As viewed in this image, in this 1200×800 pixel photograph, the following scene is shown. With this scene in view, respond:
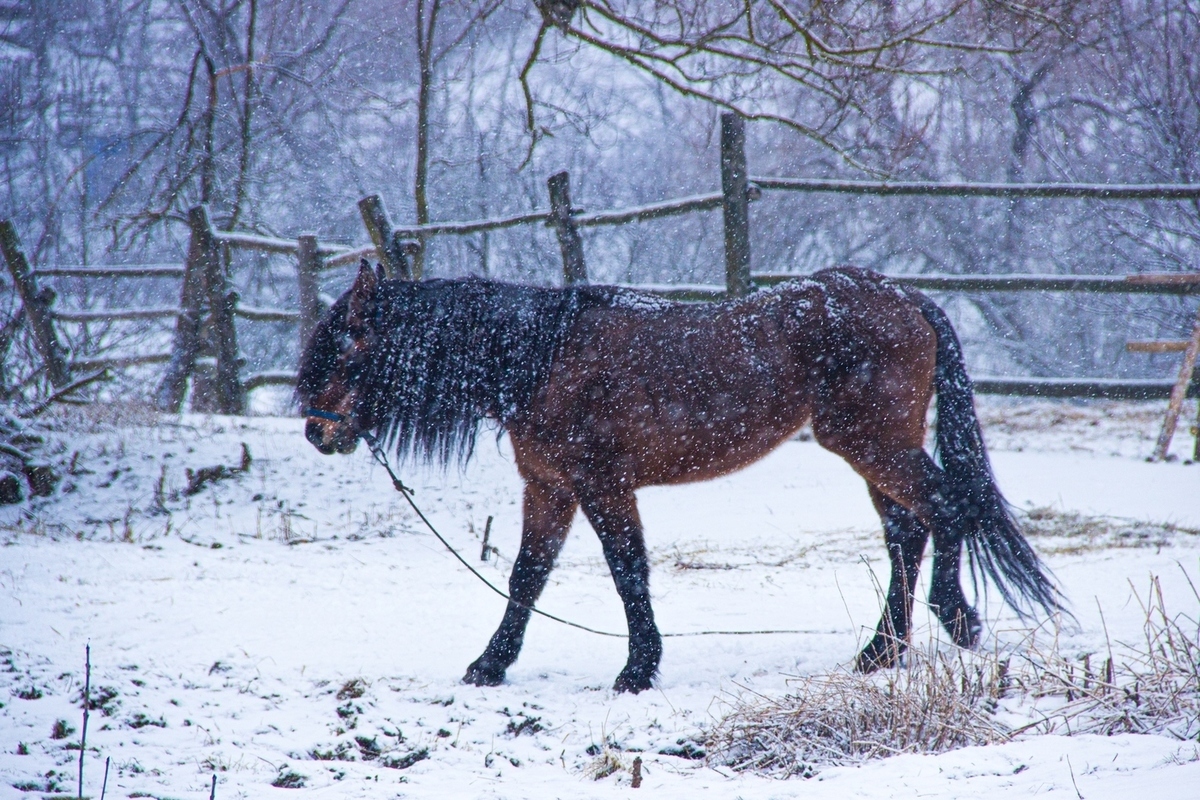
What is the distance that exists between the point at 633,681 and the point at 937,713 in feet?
3.76

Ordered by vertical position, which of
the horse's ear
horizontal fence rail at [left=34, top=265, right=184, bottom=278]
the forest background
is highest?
the forest background

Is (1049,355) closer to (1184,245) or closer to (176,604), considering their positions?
(1184,245)

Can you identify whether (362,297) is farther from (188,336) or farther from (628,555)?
(188,336)

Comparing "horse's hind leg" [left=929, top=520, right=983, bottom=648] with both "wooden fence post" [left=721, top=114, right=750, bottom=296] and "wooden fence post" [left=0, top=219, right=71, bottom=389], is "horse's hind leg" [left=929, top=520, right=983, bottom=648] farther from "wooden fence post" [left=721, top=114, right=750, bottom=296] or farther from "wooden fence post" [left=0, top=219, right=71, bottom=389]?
"wooden fence post" [left=0, top=219, right=71, bottom=389]

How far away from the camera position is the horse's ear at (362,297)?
10.7 ft

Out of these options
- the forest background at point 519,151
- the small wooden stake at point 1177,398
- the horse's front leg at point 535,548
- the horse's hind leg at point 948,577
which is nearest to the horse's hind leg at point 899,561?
the horse's hind leg at point 948,577

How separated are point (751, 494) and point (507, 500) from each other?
201cm

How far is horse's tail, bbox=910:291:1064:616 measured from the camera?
3293 mm

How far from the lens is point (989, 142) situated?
41.7ft

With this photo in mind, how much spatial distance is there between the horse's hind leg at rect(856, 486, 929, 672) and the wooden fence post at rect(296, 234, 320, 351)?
596cm

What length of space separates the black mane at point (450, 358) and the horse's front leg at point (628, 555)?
54 cm

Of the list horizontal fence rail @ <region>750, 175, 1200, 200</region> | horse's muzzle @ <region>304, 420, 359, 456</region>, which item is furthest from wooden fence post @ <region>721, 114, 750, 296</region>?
horse's muzzle @ <region>304, 420, 359, 456</region>

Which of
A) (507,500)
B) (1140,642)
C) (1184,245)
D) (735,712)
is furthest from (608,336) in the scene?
(1184,245)

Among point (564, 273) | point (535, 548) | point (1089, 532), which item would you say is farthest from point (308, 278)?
point (1089, 532)
